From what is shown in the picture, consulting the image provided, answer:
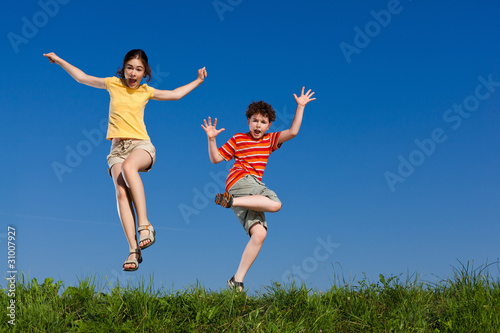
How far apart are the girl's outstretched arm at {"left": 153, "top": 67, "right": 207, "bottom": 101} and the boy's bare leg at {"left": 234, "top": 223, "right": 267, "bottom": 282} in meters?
2.29

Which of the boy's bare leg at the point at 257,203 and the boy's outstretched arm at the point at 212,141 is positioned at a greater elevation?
the boy's outstretched arm at the point at 212,141

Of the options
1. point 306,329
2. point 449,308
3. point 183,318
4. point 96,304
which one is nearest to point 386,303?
point 449,308

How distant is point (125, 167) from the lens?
6.44 meters

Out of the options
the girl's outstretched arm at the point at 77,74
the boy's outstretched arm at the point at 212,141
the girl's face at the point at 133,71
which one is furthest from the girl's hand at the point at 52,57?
the boy's outstretched arm at the point at 212,141

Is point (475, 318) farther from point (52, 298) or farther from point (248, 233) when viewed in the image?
point (52, 298)

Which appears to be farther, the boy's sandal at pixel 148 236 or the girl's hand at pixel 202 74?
the girl's hand at pixel 202 74

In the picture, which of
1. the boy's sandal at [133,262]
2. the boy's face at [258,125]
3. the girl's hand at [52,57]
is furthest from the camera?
the boy's face at [258,125]

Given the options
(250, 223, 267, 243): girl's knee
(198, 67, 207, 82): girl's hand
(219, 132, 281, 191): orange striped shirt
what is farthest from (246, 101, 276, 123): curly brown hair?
(250, 223, 267, 243): girl's knee

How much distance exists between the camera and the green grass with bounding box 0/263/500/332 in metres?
4.95

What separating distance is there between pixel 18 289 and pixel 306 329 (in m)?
3.29

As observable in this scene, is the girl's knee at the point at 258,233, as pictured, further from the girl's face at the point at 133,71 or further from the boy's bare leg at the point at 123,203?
the girl's face at the point at 133,71

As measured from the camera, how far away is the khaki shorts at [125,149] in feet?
22.2

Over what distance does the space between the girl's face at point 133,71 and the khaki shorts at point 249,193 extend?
6.79 feet

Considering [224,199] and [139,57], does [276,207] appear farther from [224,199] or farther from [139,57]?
[139,57]
